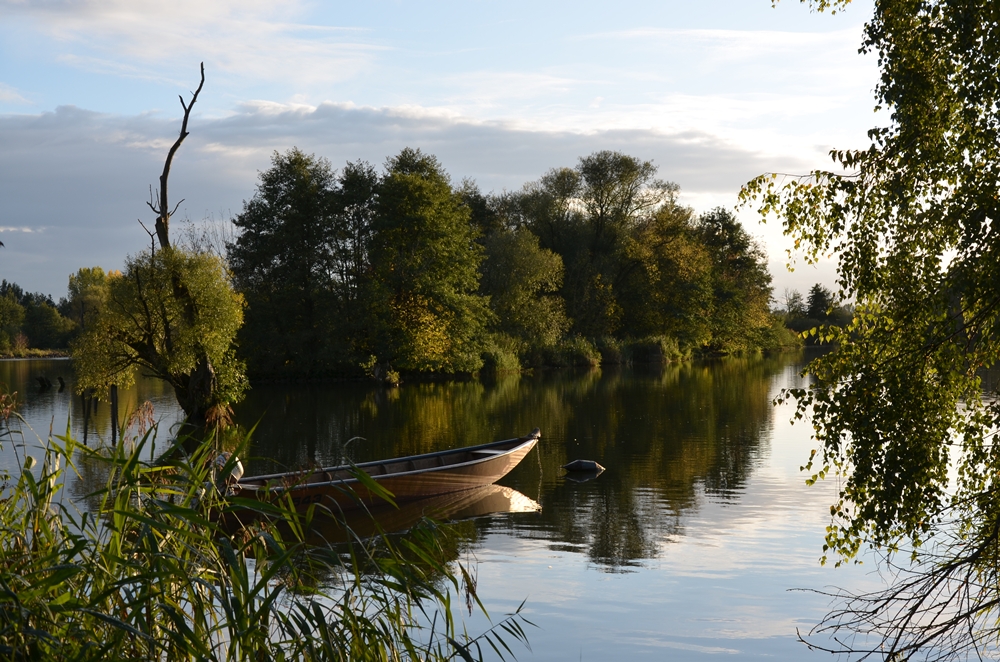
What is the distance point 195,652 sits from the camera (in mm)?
3346

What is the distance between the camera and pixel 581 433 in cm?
2191

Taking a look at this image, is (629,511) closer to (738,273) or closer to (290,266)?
(290,266)

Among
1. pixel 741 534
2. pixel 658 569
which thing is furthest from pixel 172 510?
pixel 741 534

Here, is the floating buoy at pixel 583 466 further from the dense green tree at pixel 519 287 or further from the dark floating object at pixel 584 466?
the dense green tree at pixel 519 287

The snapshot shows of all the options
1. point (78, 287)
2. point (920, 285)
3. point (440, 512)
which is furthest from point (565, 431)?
point (78, 287)

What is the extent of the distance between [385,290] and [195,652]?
35.1m

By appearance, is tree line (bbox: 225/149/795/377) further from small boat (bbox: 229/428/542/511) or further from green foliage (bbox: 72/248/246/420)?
small boat (bbox: 229/428/542/511)

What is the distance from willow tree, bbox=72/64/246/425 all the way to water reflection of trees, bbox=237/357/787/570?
2.44 meters

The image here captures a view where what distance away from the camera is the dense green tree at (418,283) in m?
38.1

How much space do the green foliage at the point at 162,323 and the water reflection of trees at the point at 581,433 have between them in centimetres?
260

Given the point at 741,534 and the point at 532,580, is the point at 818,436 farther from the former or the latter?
the point at 741,534

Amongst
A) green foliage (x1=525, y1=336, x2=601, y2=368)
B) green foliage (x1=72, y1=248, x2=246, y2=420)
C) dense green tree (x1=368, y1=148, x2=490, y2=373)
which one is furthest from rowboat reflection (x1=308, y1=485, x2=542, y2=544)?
green foliage (x1=525, y1=336, x2=601, y2=368)

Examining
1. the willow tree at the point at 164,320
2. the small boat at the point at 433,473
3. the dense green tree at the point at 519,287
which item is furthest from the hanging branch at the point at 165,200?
the dense green tree at the point at 519,287

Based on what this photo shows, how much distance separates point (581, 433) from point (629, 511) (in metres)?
8.50
